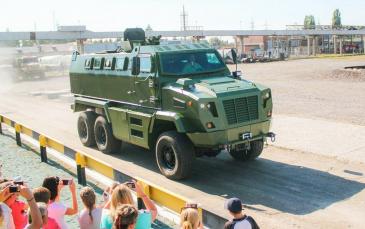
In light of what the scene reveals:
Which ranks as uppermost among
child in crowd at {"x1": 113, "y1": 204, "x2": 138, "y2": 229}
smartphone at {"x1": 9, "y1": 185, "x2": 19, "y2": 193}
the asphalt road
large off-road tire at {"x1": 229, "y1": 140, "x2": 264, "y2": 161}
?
smartphone at {"x1": 9, "y1": 185, "x2": 19, "y2": 193}

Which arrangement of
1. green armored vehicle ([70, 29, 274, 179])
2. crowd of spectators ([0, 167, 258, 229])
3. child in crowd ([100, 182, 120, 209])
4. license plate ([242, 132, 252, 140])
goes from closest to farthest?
crowd of spectators ([0, 167, 258, 229]) < child in crowd ([100, 182, 120, 209]) < green armored vehicle ([70, 29, 274, 179]) < license plate ([242, 132, 252, 140])

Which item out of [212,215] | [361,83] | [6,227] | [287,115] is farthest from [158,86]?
[361,83]

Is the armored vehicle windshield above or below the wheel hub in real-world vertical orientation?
above

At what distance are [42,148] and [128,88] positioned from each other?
2820 millimetres

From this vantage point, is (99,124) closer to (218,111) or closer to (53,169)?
(53,169)

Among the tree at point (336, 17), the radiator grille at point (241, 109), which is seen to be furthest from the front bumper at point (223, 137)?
the tree at point (336, 17)

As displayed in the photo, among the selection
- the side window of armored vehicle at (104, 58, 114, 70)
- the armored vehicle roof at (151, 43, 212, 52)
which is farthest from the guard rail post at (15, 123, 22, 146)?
the armored vehicle roof at (151, 43, 212, 52)

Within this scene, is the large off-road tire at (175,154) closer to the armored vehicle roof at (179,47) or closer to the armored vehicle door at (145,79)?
the armored vehicle door at (145,79)

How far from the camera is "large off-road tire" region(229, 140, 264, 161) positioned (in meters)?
10.8

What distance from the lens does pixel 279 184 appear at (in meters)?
9.44

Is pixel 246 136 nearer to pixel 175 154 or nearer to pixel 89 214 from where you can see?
pixel 175 154

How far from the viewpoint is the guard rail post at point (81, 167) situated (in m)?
9.77

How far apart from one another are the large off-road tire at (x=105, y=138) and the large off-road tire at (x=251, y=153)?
3.15 metres

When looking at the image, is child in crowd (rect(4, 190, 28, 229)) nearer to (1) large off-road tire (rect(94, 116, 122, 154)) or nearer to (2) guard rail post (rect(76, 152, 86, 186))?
(2) guard rail post (rect(76, 152, 86, 186))
